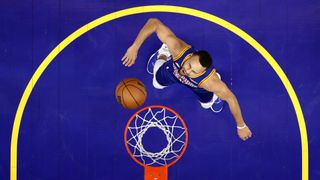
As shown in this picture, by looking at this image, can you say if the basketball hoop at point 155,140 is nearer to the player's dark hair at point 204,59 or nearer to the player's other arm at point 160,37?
the player's other arm at point 160,37

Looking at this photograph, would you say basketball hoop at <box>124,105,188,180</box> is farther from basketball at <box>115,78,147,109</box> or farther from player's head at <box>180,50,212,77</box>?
player's head at <box>180,50,212,77</box>

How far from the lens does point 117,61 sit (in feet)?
18.7

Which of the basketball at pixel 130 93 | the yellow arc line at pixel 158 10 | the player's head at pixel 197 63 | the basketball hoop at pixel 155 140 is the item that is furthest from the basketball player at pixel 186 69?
the yellow arc line at pixel 158 10

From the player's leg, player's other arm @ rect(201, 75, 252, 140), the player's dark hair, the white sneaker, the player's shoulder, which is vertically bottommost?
player's other arm @ rect(201, 75, 252, 140)

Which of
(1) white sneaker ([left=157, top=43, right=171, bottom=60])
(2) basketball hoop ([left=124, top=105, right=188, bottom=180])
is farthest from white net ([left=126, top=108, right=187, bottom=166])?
(1) white sneaker ([left=157, top=43, right=171, bottom=60])

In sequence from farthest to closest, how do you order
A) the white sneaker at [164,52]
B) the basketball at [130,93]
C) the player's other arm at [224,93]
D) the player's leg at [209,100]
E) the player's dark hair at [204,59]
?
the white sneaker at [164,52], the player's leg at [209,100], the basketball at [130,93], the player's other arm at [224,93], the player's dark hair at [204,59]

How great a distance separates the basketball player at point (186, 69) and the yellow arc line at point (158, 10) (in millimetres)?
562

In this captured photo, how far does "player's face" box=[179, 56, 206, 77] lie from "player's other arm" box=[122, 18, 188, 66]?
1.07 feet

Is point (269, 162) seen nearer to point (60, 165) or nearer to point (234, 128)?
point (234, 128)

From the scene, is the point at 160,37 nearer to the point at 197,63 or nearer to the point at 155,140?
the point at 197,63

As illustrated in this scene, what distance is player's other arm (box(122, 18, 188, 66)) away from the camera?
5004 millimetres

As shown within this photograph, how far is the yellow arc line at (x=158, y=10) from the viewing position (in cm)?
564

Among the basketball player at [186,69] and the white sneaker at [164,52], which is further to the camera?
the white sneaker at [164,52]

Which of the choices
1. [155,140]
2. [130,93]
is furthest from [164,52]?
[155,140]
